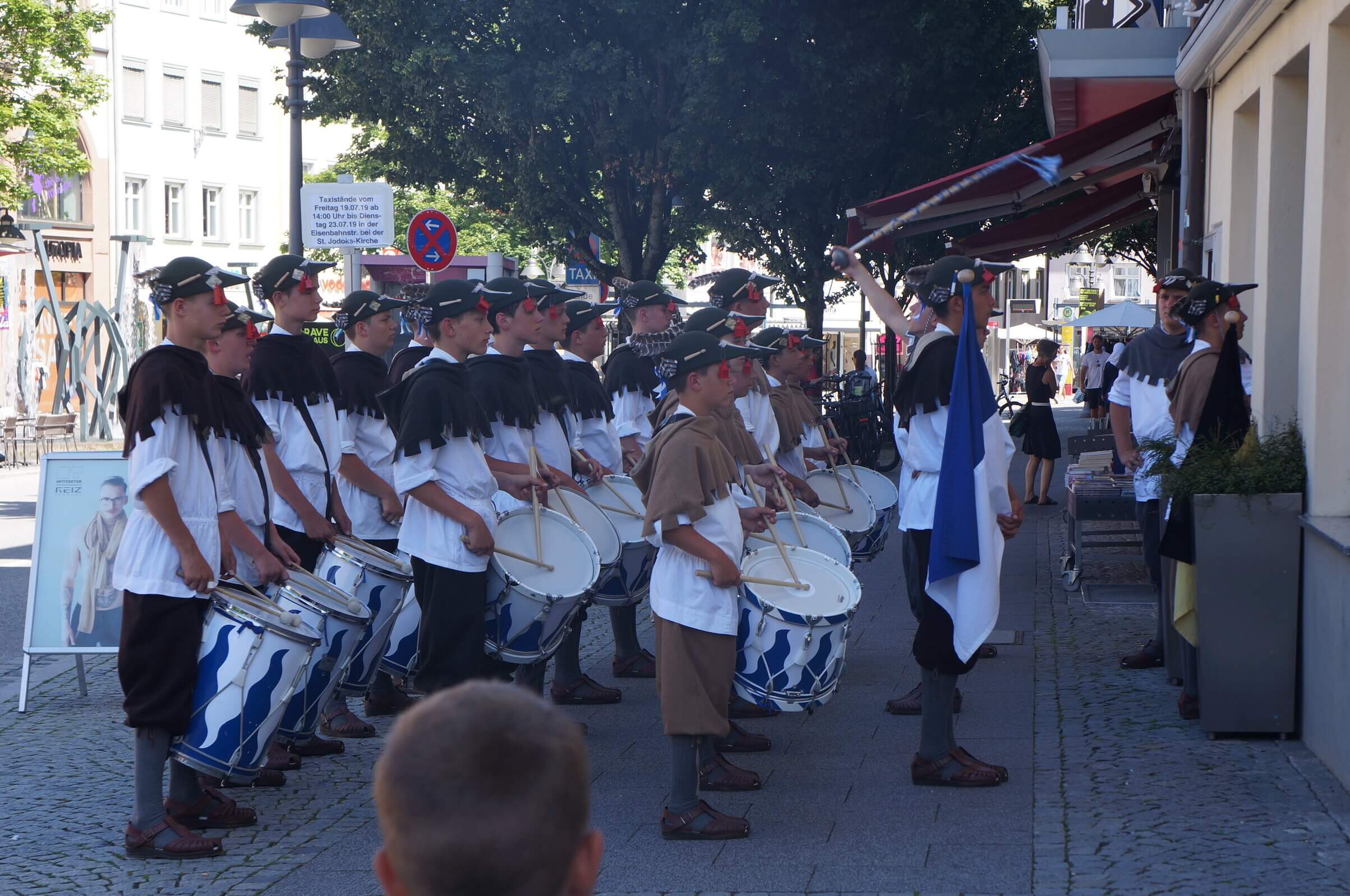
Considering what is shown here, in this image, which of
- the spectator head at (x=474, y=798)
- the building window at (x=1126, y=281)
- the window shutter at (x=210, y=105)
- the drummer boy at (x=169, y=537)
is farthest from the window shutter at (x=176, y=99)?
the building window at (x=1126, y=281)

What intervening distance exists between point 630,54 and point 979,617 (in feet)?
52.9

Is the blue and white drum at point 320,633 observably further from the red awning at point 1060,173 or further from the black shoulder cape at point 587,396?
the red awning at point 1060,173

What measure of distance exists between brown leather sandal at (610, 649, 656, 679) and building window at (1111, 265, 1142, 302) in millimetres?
82711

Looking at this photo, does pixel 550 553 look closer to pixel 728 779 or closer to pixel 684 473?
pixel 728 779

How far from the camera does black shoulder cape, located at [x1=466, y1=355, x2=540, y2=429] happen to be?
6918 millimetres

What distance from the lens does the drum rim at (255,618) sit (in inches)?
205

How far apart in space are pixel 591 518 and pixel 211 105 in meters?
46.7

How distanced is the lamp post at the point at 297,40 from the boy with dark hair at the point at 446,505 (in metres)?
7.40

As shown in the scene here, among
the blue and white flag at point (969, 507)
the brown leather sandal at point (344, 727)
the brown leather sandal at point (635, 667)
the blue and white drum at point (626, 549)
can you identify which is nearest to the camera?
the blue and white flag at point (969, 507)

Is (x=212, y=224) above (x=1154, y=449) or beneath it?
above

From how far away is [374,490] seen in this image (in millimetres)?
7262

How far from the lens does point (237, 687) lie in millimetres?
5191

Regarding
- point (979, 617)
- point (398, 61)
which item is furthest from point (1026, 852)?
point (398, 61)

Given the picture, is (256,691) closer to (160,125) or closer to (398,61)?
(398,61)
